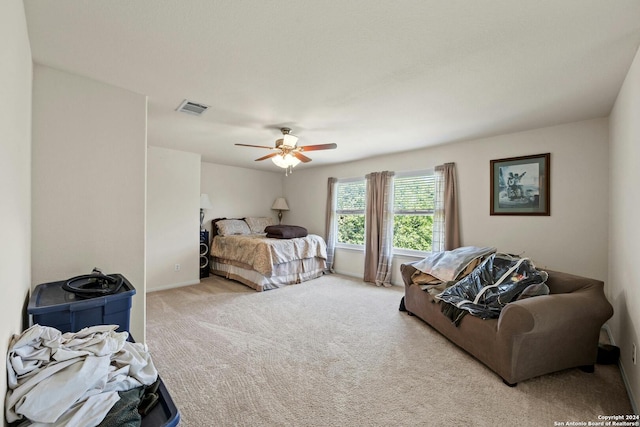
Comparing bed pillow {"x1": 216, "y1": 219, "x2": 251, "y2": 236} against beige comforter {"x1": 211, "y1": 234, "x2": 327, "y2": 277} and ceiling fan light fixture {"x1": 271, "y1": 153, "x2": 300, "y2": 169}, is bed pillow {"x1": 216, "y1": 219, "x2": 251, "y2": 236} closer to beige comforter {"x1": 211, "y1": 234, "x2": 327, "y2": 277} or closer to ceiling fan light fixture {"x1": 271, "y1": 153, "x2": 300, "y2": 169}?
beige comforter {"x1": 211, "y1": 234, "x2": 327, "y2": 277}

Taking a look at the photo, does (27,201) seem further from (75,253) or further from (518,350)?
(518,350)

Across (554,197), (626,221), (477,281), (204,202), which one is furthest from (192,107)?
(554,197)

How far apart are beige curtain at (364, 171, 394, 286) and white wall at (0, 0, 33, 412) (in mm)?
4342

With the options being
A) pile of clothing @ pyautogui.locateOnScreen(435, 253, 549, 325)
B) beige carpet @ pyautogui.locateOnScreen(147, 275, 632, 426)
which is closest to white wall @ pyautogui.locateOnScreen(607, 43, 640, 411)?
beige carpet @ pyautogui.locateOnScreen(147, 275, 632, 426)

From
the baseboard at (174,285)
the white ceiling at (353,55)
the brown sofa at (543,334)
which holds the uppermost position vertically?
the white ceiling at (353,55)

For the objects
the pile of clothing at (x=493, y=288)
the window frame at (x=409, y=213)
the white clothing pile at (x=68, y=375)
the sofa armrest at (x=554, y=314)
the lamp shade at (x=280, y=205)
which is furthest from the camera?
the lamp shade at (x=280, y=205)

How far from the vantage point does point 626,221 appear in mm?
2113

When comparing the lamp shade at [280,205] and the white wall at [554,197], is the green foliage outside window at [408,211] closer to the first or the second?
the white wall at [554,197]

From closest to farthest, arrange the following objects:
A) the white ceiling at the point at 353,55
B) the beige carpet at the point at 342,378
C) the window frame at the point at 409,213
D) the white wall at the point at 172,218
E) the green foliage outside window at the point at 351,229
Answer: the white ceiling at the point at 353,55, the beige carpet at the point at 342,378, the white wall at the point at 172,218, the window frame at the point at 409,213, the green foliage outside window at the point at 351,229

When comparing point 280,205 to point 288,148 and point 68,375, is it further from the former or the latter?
point 68,375

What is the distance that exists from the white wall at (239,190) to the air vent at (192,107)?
9.23 feet

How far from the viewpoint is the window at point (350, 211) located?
5480mm

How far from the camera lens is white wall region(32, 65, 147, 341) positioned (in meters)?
1.97

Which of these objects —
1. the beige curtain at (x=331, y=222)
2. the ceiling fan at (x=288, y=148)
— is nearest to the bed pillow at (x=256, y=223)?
the beige curtain at (x=331, y=222)
